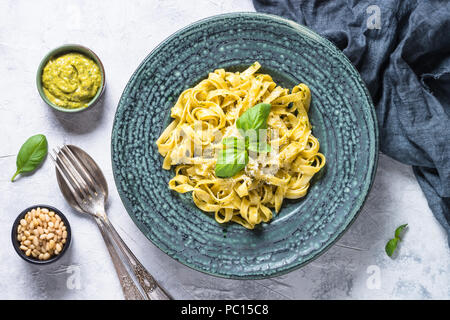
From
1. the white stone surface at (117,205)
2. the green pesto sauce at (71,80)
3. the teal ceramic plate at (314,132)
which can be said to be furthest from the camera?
the white stone surface at (117,205)

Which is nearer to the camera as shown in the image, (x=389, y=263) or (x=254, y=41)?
(x=254, y=41)

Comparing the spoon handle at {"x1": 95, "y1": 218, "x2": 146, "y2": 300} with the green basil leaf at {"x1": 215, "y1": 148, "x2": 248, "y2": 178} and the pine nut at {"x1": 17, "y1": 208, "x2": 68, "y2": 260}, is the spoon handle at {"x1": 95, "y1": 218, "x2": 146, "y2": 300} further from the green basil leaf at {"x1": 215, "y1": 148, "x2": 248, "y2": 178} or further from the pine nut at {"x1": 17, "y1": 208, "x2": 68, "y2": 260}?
the green basil leaf at {"x1": 215, "y1": 148, "x2": 248, "y2": 178}

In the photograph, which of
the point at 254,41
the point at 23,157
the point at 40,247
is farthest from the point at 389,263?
the point at 23,157

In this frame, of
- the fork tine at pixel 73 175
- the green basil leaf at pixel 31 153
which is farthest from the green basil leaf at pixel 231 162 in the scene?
the green basil leaf at pixel 31 153

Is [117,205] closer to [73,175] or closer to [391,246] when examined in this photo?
[73,175]

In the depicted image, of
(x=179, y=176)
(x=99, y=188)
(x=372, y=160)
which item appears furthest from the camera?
(x=99, y=188)

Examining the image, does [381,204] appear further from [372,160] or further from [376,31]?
[376,31]

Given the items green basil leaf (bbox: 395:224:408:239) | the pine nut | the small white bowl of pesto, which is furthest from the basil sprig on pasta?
the pine nut

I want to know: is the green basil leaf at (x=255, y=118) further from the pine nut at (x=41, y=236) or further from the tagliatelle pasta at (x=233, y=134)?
the pine nut at (x=41, y=236)
